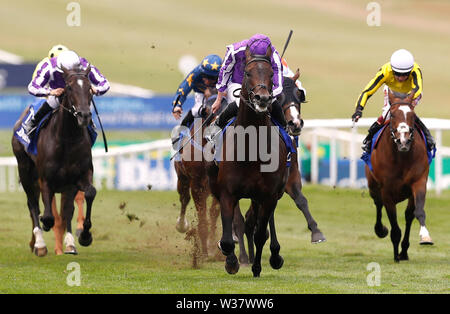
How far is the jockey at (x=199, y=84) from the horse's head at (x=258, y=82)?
2.99m

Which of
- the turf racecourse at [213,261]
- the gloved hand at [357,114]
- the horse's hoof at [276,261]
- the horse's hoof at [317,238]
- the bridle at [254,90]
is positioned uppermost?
the bridle at [254,90]

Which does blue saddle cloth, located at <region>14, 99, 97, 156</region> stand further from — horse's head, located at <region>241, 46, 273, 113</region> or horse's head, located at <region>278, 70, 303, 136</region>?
horse's head, located at <region>241, 46, 273, 113</region>

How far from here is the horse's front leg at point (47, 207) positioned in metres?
10.1

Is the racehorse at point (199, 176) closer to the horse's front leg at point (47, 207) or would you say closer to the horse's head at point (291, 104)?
the horse's head at point (291, 104)

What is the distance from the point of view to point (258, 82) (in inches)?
302

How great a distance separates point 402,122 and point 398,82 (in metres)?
1.01

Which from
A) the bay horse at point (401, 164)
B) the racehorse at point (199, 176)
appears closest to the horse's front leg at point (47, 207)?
the racehorse at point (199, 176)

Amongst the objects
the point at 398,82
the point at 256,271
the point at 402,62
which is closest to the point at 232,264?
the point at 256,271

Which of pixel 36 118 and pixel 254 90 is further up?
pixel 254 90

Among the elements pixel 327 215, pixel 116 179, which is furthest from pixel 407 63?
pixel 116 179

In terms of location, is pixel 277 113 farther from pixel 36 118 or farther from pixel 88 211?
pixel 36 118

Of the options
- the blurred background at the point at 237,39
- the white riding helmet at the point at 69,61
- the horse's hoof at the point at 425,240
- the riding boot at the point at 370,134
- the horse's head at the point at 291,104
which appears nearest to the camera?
the horse's head at the point at 291,104
